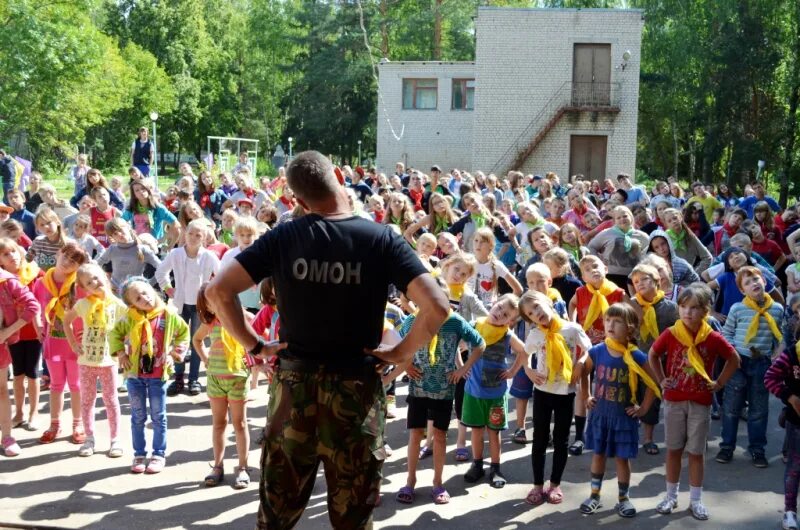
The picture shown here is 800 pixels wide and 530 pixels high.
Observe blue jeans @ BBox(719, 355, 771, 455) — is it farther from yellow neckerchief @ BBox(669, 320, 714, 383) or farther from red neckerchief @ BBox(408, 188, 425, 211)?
red neckerchief @ BBox(408, 188, 425, 211)

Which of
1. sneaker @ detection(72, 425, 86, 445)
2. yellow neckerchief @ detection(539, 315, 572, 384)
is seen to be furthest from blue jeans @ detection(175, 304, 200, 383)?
yellow neckerchief @ detection(539, 315, 572, 384)

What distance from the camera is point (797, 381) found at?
227 inches

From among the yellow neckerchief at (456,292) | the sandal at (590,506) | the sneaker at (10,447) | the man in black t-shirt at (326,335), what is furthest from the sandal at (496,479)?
the sneaker at (10,447)

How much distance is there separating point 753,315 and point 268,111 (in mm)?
67941

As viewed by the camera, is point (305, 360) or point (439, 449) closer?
point (305, 360)

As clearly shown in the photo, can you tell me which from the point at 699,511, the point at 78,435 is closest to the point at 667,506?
the point at 699,511

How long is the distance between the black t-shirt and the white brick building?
30.3 metres

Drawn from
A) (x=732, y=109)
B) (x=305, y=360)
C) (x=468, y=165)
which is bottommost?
(x=305, y=360)

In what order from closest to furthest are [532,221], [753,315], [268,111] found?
[753,315] < [532,221] < [268,111]

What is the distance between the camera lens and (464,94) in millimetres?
37406

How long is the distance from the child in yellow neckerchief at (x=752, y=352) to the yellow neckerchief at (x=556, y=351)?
1936mm

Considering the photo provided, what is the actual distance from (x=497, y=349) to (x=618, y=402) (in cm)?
101

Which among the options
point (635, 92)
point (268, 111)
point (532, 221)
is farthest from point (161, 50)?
point (532, 221)

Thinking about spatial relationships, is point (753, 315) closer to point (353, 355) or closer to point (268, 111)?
point (353, 355)
